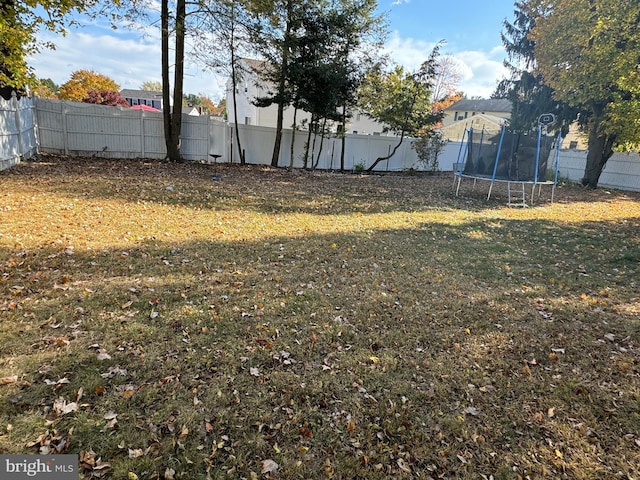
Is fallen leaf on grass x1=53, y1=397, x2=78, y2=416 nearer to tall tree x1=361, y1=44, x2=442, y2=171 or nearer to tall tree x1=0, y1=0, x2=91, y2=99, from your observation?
tall tree x1=0, y1=0, x2=91, y2=99

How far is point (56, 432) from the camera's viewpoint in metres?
1.92

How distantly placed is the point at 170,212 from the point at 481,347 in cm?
551

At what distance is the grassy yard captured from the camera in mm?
1978

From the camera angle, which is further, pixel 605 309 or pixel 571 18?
pixel 571 18

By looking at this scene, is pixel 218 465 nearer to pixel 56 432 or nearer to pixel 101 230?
pixel 56 432

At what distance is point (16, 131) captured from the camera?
9.09 meters

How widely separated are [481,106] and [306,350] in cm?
4662

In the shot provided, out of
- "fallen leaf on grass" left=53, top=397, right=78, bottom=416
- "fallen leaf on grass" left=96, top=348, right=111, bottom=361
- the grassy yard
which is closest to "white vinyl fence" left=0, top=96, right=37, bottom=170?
the grassy yard

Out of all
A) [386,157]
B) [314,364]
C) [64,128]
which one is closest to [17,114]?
[64,128]

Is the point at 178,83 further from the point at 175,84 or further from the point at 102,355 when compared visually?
the point at 102,355

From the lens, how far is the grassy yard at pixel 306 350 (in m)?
1.98

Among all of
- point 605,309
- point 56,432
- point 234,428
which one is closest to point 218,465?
point 234,428

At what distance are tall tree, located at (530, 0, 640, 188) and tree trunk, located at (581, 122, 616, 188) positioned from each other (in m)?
0.11

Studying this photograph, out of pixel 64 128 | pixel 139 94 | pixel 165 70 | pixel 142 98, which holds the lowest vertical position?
pixel 64 128
